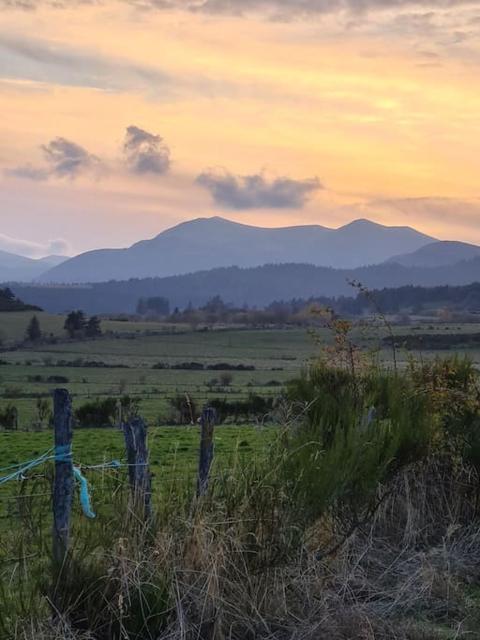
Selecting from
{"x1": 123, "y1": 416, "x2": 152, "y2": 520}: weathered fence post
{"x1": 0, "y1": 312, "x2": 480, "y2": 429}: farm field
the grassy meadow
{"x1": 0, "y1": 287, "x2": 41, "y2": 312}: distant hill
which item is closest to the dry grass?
the grassy meadow

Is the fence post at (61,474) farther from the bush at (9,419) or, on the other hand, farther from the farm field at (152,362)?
the bush at (9,419)

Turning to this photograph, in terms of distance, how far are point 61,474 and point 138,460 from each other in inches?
25.6

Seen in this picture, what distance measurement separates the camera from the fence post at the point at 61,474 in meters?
5.35

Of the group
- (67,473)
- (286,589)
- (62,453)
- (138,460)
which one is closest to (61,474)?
(67,473)

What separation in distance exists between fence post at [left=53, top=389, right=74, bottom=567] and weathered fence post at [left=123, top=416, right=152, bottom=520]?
59 centimetres

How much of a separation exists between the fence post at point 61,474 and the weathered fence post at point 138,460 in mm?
590

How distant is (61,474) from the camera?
5.46 meters

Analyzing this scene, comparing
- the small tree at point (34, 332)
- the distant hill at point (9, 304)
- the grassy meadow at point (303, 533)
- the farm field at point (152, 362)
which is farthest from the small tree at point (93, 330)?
the grassy meadow at point (303, 533)

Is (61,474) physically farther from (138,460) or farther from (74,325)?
(74,325)

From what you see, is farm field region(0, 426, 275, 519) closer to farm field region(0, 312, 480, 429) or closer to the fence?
farm field region(0, 312, 480, 429)

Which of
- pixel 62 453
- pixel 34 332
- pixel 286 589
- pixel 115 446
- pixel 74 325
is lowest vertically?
pixel 115 446

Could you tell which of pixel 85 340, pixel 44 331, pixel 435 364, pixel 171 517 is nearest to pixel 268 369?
pixel 85 340

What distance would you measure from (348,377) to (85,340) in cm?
8753

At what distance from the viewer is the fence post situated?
5352 mm
